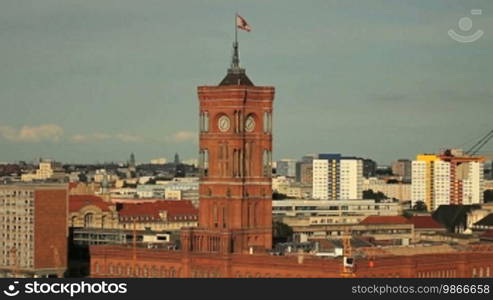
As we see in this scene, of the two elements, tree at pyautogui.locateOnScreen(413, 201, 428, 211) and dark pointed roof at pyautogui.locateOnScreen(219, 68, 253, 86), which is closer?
dark pointed roof at pyautogui.locateOnScreen(219, 68, 253, 86)

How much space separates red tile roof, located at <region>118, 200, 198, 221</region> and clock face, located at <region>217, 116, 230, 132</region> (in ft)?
133

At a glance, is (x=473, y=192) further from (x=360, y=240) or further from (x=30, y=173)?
(x=360, y=240)

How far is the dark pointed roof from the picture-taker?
73750 millimetres

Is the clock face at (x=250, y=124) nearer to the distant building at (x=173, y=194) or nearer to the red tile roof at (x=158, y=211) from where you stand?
the red tile roof at (x=158, y=211)

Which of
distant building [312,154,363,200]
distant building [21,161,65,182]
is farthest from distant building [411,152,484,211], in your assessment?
distant building [21,161,65,182]

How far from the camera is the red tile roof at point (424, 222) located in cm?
11250

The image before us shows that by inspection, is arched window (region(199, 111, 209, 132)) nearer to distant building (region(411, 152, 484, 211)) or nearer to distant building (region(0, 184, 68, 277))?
distant building (region(0, 184, 68, 277))

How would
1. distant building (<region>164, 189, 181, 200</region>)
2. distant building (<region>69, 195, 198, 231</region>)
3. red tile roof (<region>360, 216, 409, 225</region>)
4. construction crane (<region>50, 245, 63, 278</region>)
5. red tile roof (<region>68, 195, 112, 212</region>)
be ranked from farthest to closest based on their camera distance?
distant building (<region>164, 189, 181, 200</region>) → red tile roof (<region>68, 195, 112, 212</region>) → distant building (<region>69, 195, 198, 231</region>) → red tile roof (<region>360, 216, 409, 225</region>) → construction crane (<region>50, 245, 63, 278</region>)

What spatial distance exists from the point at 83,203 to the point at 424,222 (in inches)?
924

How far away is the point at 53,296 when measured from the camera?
44812mm

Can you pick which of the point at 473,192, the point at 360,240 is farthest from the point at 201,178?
the point at 473,192

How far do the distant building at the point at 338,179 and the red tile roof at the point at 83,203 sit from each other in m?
47.7

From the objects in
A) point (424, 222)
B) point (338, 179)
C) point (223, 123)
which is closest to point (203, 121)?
point (223, 123)

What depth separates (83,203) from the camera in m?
114
